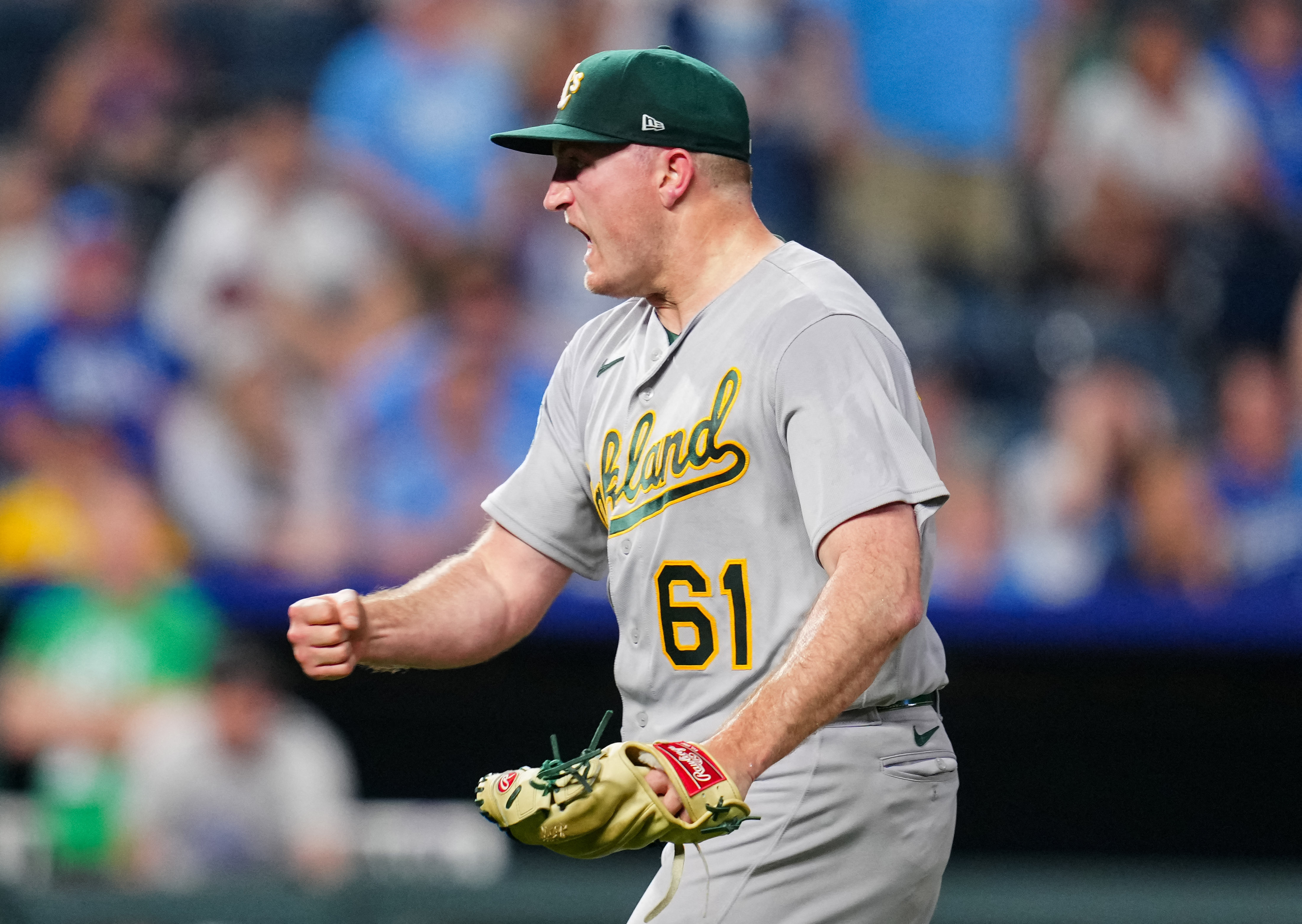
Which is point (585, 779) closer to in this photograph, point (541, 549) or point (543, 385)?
point (541, 549)

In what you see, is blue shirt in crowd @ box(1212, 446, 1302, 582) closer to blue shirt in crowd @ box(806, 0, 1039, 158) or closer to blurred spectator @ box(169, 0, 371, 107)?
blue shirt in crowd @ box(806, 0, 1039, 158)

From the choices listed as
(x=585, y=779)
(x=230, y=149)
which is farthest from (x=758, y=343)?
(x=230, y=149)

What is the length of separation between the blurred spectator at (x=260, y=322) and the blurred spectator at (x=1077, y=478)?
2.49 m

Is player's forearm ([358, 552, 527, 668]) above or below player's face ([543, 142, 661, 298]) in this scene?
below

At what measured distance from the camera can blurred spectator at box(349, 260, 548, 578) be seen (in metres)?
6.07

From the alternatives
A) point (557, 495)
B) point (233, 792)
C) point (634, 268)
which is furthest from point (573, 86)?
point (233, 792)

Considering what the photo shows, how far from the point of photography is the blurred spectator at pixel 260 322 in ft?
20.1

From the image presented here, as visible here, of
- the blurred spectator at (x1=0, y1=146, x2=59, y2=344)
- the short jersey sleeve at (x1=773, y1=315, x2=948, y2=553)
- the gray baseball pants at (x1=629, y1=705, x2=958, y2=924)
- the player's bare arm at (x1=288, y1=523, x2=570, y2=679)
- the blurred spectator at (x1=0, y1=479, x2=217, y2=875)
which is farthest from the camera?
the blurred spectator at (x1=0, y1=146, x2=59, y2=344)

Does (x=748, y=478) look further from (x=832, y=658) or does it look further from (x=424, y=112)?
(x=424, y=112)

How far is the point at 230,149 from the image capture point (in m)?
6.56

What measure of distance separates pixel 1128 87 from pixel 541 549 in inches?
186

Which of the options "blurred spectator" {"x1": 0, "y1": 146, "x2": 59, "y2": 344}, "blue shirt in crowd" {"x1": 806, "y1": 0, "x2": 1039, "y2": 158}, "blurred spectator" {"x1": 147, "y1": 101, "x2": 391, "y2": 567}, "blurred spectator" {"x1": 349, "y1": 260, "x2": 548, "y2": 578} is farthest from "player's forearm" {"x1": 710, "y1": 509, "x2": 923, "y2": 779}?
"blurred spectator" {"x1": 0, "y1": 146, "x2": 59, "y2": 344}

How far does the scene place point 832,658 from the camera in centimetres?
203

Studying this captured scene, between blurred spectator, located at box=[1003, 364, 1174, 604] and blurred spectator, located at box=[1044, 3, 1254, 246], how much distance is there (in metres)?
0.60
